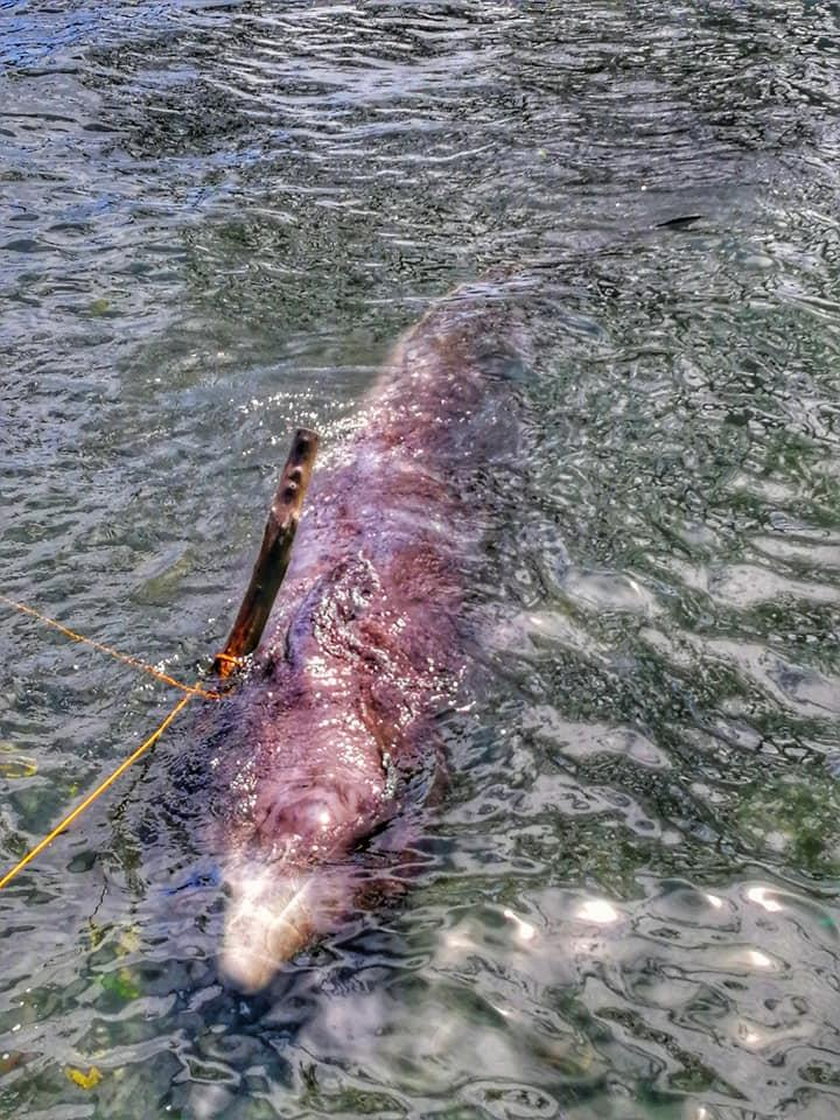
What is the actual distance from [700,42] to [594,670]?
883cm

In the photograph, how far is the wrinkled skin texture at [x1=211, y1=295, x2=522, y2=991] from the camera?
163 inches

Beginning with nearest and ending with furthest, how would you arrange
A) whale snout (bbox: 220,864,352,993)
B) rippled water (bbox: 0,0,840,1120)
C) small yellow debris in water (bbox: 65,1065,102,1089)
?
small yellow debris in water (bbox: 65,1065,102,1089), rippled water (bbox: 0,0,840,1120), whale snout (bbox: 220,864,352,993)

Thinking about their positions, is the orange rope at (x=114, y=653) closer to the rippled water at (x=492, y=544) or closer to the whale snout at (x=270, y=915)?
the rippled water at (x=492, y=544)

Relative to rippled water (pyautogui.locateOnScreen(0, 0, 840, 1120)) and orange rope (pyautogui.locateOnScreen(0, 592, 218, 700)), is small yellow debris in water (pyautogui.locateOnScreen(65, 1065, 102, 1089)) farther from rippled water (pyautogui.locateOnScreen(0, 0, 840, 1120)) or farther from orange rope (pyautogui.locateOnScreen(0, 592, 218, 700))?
orange rope (pyautogui.locateOnScreen(0, 592, 218, 700))

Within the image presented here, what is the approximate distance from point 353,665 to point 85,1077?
1832mm

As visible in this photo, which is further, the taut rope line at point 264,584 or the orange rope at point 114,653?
the orange rope at point 114,653

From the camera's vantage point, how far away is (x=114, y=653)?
17.7ft

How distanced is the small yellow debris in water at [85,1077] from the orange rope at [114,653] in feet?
5.36

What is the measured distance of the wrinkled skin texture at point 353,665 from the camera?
415cm

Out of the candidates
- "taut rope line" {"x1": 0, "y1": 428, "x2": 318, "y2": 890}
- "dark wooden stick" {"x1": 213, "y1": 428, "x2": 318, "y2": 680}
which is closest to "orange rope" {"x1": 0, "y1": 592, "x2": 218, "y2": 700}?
"taut rope line" {"x1": 0, "y1": 428, "x2": 318, "y2": 890}

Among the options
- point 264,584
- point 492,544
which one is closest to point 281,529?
point 264,584

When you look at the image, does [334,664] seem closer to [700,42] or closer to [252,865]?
[252,865]

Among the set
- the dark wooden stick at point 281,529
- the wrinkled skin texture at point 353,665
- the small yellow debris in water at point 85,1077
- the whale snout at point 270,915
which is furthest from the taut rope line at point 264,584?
the small yellow debris in water at point 85,1077

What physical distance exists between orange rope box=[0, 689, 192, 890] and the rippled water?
55 mm
